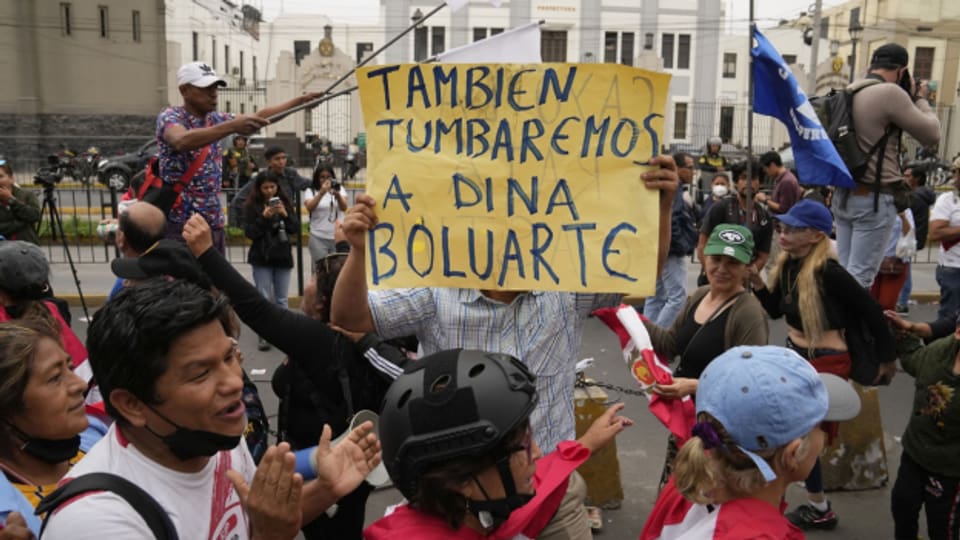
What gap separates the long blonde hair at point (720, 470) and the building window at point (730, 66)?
2151 inches

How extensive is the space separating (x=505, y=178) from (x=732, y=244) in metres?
1.74

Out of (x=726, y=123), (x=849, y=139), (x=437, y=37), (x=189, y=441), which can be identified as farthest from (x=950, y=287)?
(x=437, y=37)

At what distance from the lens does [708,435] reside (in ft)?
6.75

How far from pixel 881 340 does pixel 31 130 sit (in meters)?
36.1

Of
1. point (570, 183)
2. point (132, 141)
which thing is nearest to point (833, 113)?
point (570, 183)

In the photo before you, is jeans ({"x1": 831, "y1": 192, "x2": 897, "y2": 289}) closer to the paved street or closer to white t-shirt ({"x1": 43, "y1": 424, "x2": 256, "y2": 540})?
the paved street

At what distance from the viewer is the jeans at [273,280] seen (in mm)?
8047

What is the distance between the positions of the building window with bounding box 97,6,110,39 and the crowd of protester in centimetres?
3550

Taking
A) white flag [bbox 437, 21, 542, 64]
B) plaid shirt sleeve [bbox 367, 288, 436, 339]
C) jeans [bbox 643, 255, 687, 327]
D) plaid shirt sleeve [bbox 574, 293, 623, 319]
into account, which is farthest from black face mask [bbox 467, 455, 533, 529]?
jeans [bbox 643, 255, 687, 327]

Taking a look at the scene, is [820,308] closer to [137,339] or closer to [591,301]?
[591,301]

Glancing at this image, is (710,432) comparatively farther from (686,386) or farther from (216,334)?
(216,334)

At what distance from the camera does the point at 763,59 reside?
347 centimetres

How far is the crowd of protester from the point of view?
1704 millimetres

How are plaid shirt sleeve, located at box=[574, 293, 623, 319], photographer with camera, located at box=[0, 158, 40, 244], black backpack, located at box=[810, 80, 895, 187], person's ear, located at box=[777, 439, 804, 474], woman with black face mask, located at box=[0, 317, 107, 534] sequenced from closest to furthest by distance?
person's ear, located at box=[777, 439, 804, 474]
woman with black face mask, located at box=[0, 317, 107, 534]
plaid shirt sleeve, located at box=[574, 293, 623, 319]
black backpack, located at box=[810, 80, 895, 187]
photographer with camera, located at box=[0, 158, 40, 244]
